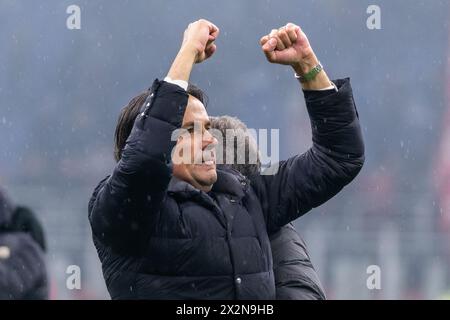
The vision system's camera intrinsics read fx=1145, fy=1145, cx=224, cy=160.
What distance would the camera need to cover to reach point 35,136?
29.9 ft

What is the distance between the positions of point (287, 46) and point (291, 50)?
0.04 feet

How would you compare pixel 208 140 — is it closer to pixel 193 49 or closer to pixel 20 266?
pixel 193 49

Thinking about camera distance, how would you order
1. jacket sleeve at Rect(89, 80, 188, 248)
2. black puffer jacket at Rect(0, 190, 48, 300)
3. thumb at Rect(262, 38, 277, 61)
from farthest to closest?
thumb at Rect(262, 38, 277, 61) → jacket sleeve at Rect(89, 80, 188, 248) → black puffer jacket at Rect(0, 190, 48, 300)

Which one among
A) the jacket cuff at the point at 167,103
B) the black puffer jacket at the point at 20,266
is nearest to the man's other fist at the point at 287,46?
the jacket cuff at the point at 167,103

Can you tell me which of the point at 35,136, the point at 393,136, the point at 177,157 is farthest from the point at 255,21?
the point at 177,157

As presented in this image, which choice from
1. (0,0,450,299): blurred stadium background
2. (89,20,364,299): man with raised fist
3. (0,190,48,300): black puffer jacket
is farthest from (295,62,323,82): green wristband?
(0,0,450,299): blurred stadium background

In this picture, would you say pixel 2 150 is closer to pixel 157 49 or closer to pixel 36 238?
pixel 157 49

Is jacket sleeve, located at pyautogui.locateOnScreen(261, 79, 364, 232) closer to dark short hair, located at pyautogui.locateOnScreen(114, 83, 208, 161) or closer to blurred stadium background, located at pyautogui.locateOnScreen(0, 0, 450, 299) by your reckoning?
dark short hair, located at pyautogui.locateOnScreen(114, 83, 208, 161)

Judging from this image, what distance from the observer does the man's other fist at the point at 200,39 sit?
7.13ft

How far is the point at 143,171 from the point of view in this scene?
2.09 meters

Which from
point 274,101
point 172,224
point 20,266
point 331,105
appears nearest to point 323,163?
point 331,105

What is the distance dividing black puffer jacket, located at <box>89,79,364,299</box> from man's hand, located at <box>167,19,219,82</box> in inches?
1.6

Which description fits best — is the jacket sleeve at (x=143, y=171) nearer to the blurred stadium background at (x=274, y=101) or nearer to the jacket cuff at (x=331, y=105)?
the jacket cuff at (x=331, y=105)

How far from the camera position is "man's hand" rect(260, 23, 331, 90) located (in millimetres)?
2252
